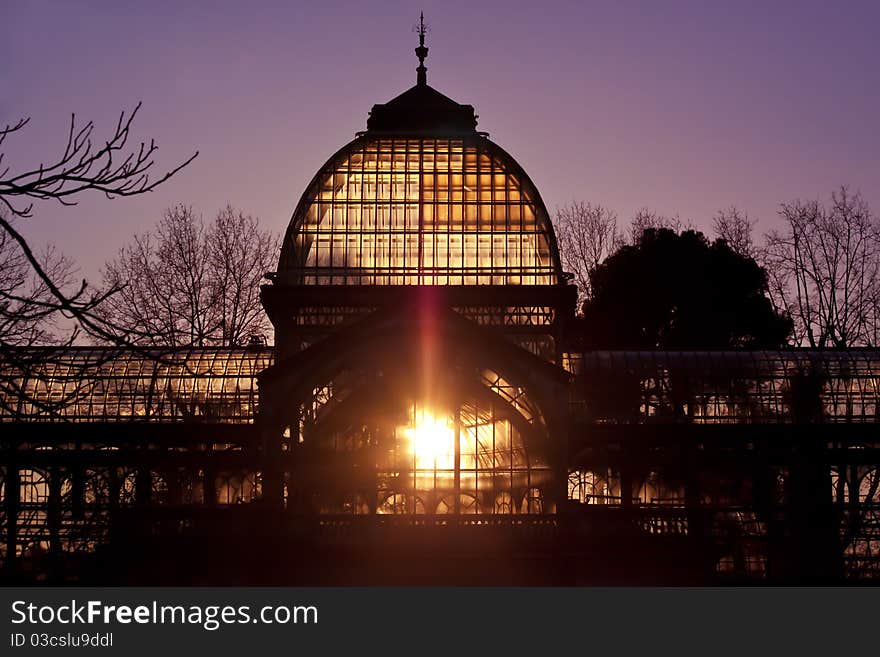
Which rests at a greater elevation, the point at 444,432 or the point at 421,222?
the point at 421,222

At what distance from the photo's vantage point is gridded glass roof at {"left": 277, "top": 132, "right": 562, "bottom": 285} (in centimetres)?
4641

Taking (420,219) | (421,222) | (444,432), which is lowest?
(444,432)

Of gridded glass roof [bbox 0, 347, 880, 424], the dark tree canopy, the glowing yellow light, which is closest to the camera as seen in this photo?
the glowing yellow light

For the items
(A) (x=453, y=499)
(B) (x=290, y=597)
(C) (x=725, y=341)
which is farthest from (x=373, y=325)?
(C) (x=725, y=341)

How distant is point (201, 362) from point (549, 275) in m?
13.4

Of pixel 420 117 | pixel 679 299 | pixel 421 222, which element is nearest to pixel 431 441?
pixel 421 222

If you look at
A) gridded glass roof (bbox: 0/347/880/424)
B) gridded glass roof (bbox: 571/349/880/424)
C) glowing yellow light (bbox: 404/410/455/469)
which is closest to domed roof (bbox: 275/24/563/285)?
gridded glass roof (bbox: 0/347/880/424)

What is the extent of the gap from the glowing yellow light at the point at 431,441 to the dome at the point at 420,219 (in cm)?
577

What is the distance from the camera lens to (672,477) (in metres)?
48.0

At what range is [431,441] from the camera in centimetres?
4269

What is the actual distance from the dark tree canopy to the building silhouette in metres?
17.5

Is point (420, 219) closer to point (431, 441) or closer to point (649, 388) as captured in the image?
point (431, 441)

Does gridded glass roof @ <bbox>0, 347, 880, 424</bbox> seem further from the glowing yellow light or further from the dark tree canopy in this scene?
the dark tree canopy

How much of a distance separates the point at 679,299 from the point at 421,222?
90.6 feet
